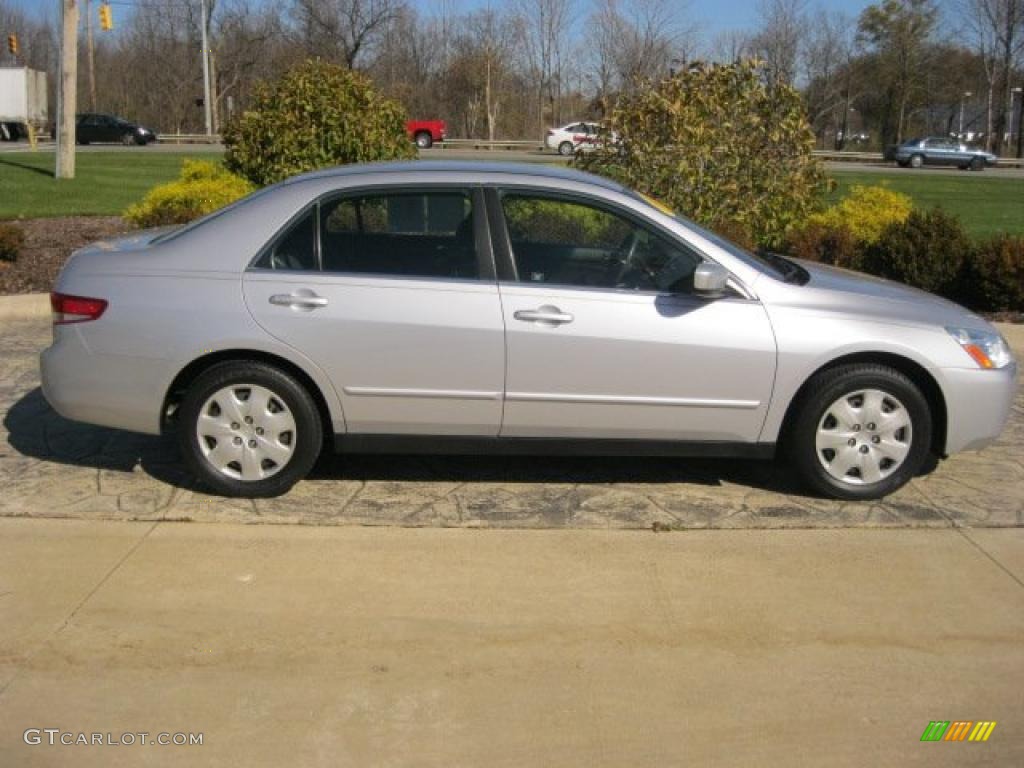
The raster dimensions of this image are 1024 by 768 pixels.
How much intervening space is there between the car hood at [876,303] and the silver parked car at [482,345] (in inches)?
0.8

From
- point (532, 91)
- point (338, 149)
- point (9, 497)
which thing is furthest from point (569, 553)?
point (532, 91)

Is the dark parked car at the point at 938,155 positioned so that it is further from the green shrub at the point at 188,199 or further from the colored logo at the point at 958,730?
the colored logo at the point at 958,730

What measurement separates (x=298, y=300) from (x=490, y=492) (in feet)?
4.47

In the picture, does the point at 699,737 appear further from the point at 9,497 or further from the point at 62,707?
the point at 9,497

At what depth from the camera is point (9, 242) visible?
11.1 m

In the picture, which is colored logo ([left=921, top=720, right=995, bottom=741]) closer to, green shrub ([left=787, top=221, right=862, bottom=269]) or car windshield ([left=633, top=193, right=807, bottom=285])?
car windshield ([left=633, top=193, right=807, bottom=285])

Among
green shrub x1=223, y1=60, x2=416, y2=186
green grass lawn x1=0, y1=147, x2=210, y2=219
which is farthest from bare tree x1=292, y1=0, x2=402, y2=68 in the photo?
green shrub x1=223, y1=60, x2=416, y2=186

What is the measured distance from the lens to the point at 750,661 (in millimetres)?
4051

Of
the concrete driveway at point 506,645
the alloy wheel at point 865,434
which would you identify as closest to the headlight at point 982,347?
the alloy wheel at point 865,434

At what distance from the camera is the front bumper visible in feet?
17.8

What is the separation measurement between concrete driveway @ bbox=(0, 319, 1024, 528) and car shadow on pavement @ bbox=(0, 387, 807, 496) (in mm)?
11

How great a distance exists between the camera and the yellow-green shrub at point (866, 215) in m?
11.4

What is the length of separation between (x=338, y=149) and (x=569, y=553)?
7705mm

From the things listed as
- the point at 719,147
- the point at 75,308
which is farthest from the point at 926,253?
the point at 75,308
